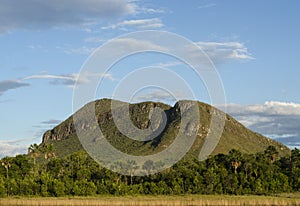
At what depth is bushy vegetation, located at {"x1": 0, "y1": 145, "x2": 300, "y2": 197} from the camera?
9269 centimetres

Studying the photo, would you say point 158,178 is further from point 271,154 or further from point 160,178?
point 271,154

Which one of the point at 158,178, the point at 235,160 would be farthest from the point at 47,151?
the point at 235,160

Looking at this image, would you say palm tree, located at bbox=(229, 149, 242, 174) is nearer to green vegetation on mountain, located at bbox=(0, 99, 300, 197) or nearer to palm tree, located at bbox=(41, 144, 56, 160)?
green vegetation on mountain, located at bbox=(0, 99, 300, 197)

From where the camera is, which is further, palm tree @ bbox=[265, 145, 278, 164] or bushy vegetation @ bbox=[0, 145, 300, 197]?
palm tree @ bbox=[265, 145, 278, 164]

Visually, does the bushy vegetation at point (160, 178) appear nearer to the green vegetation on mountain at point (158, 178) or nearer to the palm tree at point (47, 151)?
the green vegetation on mountain at point (158, 178)

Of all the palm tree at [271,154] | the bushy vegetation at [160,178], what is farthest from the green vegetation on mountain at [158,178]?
the palm tree at [271,154]

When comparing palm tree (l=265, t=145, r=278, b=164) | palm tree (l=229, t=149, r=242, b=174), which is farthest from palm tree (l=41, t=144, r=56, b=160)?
palm tree (l=265, t=145, r=278, b=164)

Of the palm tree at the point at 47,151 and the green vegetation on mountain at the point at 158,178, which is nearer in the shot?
the green vegetation on mountain at the point at 158,178

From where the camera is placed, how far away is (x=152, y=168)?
119750mm

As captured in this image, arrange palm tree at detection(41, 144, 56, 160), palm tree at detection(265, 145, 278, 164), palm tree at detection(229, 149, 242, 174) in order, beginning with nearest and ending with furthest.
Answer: palm tree at detection(229, 149, 242, 174)
palm tree at detection(265, 145, 278, 164)
palm tree at detection(41, 144, 56, 160)

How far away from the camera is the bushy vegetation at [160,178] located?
92.7 meters

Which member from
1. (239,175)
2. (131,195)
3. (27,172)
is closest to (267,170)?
(239,175)

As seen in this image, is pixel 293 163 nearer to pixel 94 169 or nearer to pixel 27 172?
pixel 94 169

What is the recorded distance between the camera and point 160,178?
10431 cm
